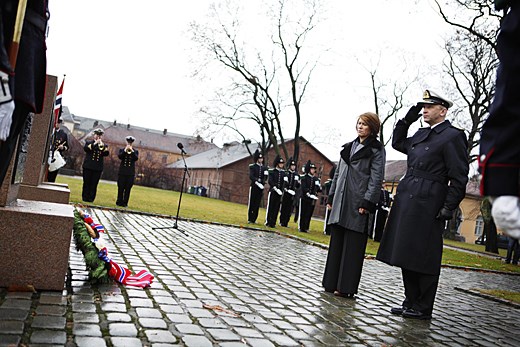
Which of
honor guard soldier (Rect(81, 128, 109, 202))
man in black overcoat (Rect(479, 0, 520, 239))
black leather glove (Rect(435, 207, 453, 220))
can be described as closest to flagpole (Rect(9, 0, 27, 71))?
man in black overcoat (Rect(479, 0, 520, 239))

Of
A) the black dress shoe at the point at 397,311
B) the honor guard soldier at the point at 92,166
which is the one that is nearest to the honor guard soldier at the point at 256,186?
the honor guard soldier at the point at 92,166

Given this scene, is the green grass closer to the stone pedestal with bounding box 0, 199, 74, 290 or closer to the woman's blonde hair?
the woman's blonde hair

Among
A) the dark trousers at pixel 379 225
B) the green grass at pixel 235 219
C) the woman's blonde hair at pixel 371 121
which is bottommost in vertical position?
the green grass at pixel 235 219

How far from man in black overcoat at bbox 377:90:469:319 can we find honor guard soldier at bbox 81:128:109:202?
1203 centimetres

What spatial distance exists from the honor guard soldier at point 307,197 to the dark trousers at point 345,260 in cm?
1165

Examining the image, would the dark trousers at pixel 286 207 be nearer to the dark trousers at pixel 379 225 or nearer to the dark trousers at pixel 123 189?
the dark trousers at pixel 379 225

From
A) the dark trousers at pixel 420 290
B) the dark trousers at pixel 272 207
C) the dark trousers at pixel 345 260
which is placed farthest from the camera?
the dark trousers at pixel 272 207

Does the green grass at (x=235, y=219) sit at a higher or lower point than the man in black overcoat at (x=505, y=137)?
lower

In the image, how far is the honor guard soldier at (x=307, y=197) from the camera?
18.4m

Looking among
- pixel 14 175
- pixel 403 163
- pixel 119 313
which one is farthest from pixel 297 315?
pixel 403 163

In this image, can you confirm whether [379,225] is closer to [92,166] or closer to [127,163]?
[127,163]

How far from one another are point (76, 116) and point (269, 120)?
110 meters

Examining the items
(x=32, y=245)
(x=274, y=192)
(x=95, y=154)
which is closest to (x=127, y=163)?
(x=95, y=154)

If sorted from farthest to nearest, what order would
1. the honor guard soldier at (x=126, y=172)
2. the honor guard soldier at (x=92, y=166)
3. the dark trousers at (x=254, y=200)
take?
the dark trousers at (x=254, y=200) < the honor guard soldier at (x=126, y=172) < the honor guard soldier at (x=92, y=166)
